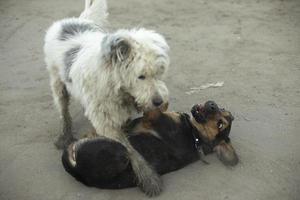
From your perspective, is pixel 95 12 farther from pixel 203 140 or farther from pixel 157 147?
pixel 203 140

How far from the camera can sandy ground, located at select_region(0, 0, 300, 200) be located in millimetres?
3678

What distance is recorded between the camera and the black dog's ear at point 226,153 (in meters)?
3.81

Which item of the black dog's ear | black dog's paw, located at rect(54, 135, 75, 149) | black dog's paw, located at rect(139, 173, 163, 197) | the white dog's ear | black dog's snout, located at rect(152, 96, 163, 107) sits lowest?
black dog's paw, located at rect(54, 135, 75, 149)

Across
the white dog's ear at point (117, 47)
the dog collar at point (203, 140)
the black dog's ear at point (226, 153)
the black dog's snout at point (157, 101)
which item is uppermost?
the white dog's ear at point (117, 47)

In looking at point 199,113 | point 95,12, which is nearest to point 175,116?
point 199,113

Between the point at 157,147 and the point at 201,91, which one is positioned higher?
the point at 157,147

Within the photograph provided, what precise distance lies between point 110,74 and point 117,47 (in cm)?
26

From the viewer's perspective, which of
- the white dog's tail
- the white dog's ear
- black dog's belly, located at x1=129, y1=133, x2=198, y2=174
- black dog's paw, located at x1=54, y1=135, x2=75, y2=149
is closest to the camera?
the white dog's ear

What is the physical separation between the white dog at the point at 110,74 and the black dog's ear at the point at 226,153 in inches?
26.2

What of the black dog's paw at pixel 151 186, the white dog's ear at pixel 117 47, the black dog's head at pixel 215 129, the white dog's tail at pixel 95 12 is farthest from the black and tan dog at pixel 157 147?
the white dog's tail at pixel 95 12

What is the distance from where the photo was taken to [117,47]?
314 cm

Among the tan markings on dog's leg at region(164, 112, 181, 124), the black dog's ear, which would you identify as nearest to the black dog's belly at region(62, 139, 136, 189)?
the tan markings on dog's leg at region(164, 112, 181, 124)

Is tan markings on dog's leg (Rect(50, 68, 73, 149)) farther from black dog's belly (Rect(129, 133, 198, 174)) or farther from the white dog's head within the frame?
the white dog's head

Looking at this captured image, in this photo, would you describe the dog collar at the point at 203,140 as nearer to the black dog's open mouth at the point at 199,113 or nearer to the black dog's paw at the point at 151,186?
the black dog's open mouth at the point at 199,113
